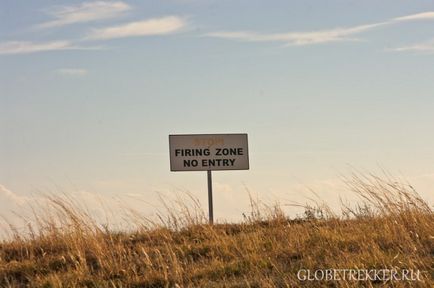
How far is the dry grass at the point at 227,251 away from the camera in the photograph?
1055 cm

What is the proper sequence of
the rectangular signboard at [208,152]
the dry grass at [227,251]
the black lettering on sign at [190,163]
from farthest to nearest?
1. the black lettering on sign at [190,163]
2. the rectangular signboard at [208,152]
3. the dry grass at [227,251]

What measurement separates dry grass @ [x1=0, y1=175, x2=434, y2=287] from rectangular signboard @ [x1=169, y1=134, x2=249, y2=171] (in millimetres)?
2635

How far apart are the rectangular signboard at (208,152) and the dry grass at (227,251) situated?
2.64 meters

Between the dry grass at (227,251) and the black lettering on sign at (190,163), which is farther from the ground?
the black lettering on sign at (190,163)

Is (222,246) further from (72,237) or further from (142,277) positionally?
(72,237)

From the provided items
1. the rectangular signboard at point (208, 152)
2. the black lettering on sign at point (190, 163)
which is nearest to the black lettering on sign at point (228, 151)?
the rectangular signboard at point (208, 152)

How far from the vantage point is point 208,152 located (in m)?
18.6

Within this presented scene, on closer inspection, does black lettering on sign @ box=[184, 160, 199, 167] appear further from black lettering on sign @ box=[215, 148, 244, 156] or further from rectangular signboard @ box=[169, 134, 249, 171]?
black lettering on sign @ box=[215, 148, 244, 156]

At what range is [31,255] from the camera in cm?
1341

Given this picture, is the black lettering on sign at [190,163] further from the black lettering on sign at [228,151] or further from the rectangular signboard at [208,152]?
the black lettering on sign at [228,151]

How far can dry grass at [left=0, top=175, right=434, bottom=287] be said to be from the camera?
416 inches

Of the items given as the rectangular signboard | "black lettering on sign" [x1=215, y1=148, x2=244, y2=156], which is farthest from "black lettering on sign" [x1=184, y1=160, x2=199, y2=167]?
"black lettering on sign" [x1=215, y1=148, x2=244, y2=156]

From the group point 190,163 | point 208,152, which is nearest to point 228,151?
point 208,152

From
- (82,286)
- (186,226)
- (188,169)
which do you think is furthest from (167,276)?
(188,169)
